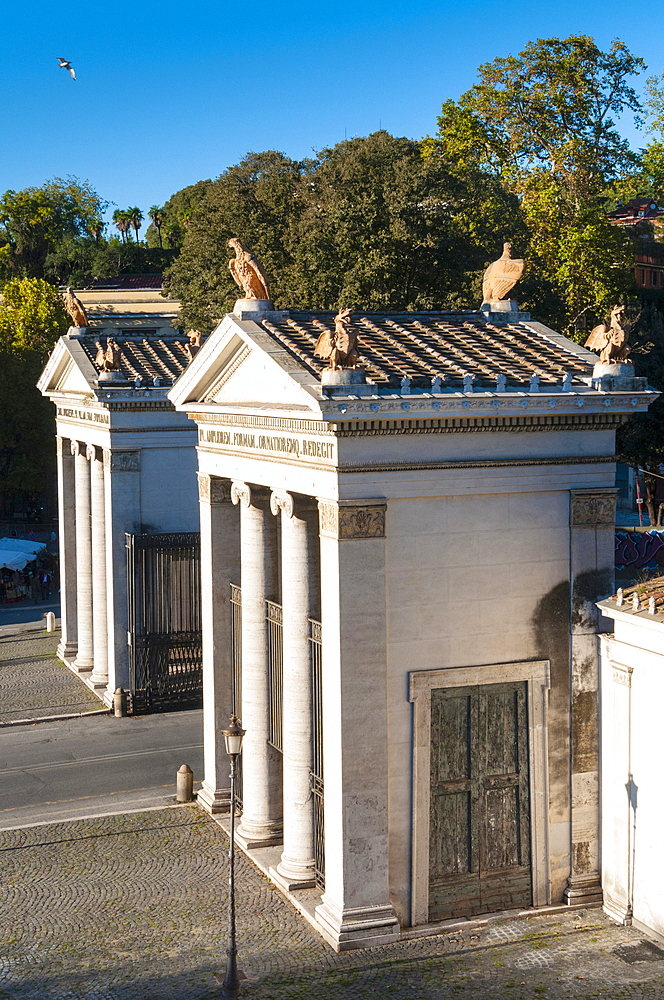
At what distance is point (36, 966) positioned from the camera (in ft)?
58.6

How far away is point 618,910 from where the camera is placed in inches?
741

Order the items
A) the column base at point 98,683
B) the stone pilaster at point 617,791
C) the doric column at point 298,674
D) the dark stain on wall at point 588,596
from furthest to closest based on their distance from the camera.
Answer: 1. the column base at point 98,683
2. the doric column at point 298,674
3. the dark stain on wall at point 588,596
4. the stone pilaster at point 617,791

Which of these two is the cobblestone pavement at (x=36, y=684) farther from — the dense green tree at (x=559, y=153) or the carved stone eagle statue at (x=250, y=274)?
the dense green tree at (x=559, y=153)

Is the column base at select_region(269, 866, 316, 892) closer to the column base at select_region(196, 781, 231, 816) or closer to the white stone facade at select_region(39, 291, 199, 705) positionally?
the column base at select_region(196, 781, 231, 816)

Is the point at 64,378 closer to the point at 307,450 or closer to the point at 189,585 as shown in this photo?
the point at 189,585

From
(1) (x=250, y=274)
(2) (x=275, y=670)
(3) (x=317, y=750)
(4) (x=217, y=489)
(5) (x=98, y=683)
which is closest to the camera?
(3) (x=317, y=750)

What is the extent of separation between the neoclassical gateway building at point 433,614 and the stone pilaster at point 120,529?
13.3 m

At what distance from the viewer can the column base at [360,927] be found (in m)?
17.8

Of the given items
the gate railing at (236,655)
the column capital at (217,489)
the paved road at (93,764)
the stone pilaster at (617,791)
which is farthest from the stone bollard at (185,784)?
the stone pilaster at (617,791)

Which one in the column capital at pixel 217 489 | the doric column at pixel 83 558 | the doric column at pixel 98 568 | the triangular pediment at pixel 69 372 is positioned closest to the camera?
the column capital at pixel 217 489

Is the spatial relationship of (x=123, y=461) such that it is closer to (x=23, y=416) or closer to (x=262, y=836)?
(x=262, y=836)

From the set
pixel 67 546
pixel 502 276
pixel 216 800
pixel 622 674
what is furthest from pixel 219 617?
pixel 67 546

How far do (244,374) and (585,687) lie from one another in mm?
8863

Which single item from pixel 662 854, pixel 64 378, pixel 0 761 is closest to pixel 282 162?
pixel 64 378
